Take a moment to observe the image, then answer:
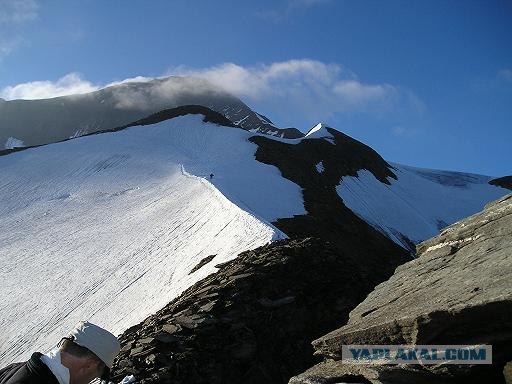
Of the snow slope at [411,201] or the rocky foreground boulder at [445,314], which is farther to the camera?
the snow slope at [411,201]

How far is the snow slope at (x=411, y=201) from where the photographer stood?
4053 centimetres

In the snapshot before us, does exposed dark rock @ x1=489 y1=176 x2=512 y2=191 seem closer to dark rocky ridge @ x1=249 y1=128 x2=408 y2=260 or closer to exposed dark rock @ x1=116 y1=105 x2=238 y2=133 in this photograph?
dark rocky ridge @ x1=249 y1=128 x2=408 y2=260

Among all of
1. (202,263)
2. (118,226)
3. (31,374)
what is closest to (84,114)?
(118,226)

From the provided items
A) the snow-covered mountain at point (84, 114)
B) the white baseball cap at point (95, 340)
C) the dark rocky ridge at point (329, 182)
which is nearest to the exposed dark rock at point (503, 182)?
the dark rocky ridge at point (329, 182)

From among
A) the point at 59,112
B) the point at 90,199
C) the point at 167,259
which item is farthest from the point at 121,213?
the point at 59,112

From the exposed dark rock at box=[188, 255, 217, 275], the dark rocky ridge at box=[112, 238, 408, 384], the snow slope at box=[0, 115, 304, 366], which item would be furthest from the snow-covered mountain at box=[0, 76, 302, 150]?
the dark rocky ridge at box=[112, 238, 408, 384]

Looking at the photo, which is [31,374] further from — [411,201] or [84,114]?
[84,114]

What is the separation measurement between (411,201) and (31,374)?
53.9 m

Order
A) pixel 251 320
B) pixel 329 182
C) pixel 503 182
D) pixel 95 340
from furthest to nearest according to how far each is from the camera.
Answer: pixel 503 182
pixel 329 182
pixel 251 320
pixel 95 340

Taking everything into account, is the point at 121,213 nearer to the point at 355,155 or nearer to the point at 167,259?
the point at 167,259

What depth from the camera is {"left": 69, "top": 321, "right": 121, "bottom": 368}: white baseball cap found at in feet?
14.6

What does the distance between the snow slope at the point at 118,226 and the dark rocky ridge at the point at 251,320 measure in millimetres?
2931

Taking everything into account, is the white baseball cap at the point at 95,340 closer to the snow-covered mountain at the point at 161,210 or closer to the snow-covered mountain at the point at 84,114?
the snow-covered mountain at the point at 161,210

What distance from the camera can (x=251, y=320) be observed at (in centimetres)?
1349
